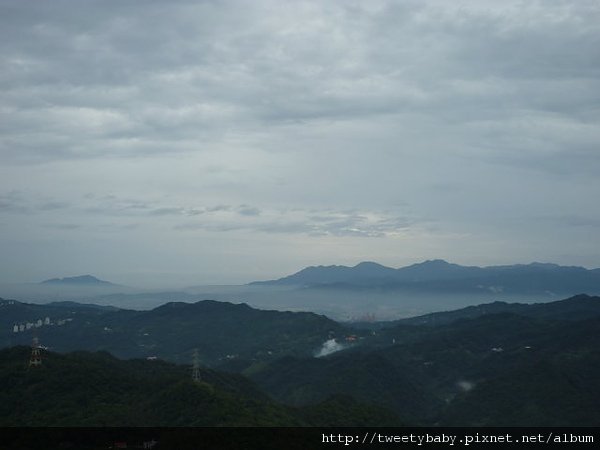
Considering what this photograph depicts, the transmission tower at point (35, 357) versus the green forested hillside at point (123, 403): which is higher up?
the transmission tower at point (35, 357)

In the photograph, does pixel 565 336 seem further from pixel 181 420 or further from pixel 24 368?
pixel 24 368

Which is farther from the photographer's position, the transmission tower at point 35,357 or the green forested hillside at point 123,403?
the transmission tower at point 35,357

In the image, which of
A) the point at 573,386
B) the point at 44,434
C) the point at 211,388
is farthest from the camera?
the point at 573,386

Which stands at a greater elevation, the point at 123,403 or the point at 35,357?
the point at 35,357

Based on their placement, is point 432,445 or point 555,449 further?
point 555,449

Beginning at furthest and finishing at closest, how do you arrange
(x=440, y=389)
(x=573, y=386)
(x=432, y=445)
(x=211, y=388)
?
(x=440, y=389), (x=573, y=386), (x=211, y=388), (x=432, y=445)

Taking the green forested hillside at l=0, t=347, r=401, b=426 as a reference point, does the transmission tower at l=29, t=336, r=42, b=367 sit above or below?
above

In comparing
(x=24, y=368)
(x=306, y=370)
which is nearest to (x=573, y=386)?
(x=306, y=370)

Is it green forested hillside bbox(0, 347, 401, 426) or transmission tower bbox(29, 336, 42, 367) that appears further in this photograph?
transmission tower bbox(29, 336, 42, 367)

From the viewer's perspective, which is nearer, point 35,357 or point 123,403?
point 123,403

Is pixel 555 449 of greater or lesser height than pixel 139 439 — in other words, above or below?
below
